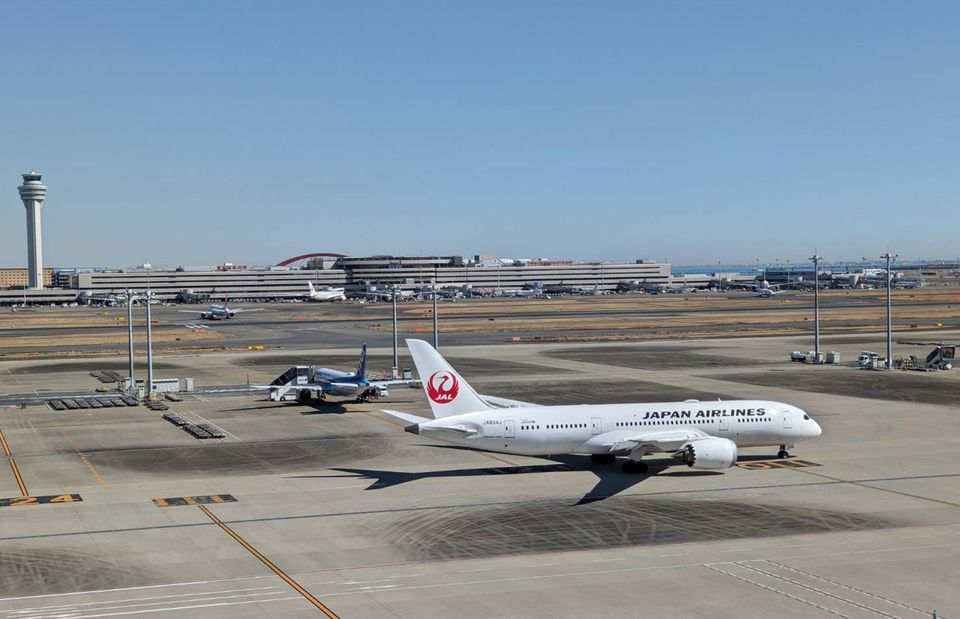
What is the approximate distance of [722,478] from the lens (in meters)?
55.2

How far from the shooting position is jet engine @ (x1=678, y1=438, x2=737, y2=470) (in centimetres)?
5409

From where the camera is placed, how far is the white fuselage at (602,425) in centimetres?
5403

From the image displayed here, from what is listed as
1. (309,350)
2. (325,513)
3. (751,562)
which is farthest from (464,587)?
(309,350)

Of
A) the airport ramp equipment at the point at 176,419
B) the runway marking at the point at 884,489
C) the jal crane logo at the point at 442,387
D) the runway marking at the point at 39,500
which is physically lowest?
the airport ramp equipment at the point at 176,419

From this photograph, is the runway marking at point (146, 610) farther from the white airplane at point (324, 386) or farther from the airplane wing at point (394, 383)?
the airplane wing at point (394, 383)

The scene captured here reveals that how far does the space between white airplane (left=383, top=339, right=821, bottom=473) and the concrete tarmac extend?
59.6 inches

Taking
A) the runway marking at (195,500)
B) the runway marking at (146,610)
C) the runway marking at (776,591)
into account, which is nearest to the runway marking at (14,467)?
the runway marking at (195,500)

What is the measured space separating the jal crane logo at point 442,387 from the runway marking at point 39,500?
18.5 metres

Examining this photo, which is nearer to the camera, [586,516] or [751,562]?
[751,562]

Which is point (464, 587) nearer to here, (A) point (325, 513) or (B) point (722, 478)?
(A) point (325, 513)

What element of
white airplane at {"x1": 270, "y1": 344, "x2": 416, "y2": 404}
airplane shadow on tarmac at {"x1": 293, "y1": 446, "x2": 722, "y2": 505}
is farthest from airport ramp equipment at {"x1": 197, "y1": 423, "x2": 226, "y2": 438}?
airplane shadow on tarmac at {"x1": 293, "y1": 446, "x2": 722, "y2": 505}

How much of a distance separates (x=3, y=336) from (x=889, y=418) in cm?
16276

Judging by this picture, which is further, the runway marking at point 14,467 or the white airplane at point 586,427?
the runway marking at point 14,467

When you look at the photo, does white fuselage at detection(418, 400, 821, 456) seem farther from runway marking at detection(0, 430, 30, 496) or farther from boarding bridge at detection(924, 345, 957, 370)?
boarding bridge at detection(924, 345, 957, 370)
